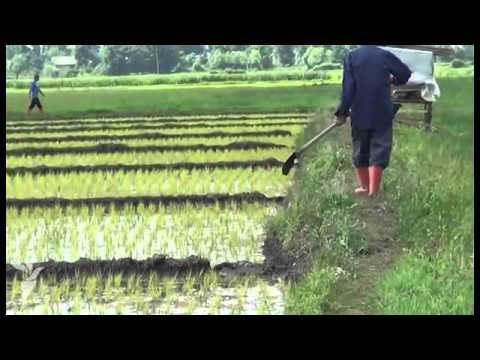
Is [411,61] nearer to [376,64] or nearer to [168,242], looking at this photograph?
[376,64]

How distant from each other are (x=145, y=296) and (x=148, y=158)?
4.53 m

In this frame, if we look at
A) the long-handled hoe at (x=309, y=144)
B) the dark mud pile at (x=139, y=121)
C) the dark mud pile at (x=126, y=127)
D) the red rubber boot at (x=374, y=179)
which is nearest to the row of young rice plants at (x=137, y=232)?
the long-handled hoe at (x=309, y=144)

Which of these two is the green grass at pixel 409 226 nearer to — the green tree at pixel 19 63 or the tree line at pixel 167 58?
the tree line at pixel 167 58

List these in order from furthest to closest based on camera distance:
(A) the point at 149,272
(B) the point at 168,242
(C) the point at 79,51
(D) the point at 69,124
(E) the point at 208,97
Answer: (E) the point at 208,97 < (D) the point at 69,124 < (C) the point at 79,51 < (B) the point at 168,242 < (A) the point at 149,272

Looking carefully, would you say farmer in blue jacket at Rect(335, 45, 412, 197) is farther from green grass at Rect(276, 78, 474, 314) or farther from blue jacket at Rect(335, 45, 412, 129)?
green grass at Rect(276, 78, 474, 314)

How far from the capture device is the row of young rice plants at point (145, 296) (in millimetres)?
3621

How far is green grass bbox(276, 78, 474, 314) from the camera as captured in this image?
341 cm

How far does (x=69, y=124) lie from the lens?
1203cm

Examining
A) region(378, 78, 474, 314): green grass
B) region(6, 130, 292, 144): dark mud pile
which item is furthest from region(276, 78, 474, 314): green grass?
region(6, 130, 292, 144): dark mud pile

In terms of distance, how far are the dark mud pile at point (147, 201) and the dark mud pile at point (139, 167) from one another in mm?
1436

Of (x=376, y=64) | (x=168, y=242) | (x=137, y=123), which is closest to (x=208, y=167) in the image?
(x=168, y=242)

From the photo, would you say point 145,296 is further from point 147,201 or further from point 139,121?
point 139,121

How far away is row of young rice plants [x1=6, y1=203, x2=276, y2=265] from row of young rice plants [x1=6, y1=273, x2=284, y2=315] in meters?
0.44

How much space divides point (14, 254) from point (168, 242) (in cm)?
90
